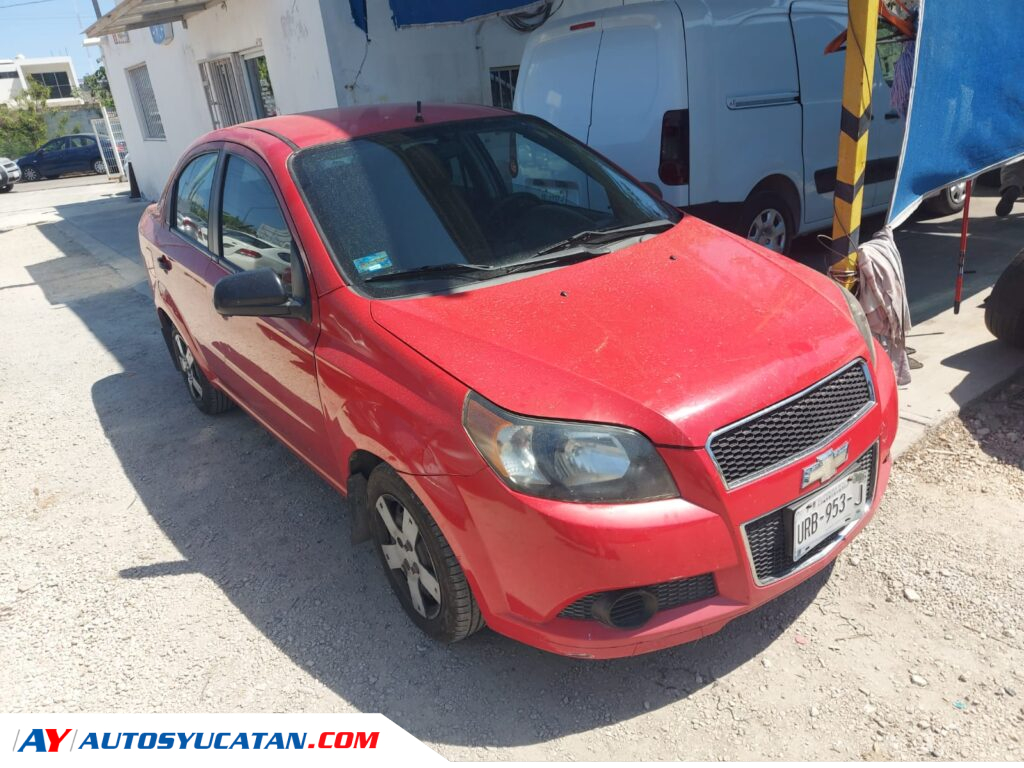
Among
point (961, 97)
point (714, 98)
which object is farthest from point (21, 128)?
point (961, 97)

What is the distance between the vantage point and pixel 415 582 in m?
2.59

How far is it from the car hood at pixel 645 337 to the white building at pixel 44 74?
59.0m

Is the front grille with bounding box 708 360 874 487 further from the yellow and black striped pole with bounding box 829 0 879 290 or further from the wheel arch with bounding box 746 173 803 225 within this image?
the wheel arch with bounding box 746 173 803 225

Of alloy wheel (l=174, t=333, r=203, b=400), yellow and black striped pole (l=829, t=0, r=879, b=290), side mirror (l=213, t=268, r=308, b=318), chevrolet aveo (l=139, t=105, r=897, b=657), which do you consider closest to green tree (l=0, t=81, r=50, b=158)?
alloy wheel (l=174, t=333, r=203, b=400)

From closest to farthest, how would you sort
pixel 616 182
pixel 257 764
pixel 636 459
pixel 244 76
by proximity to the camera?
1. pixel 636 459
2. pixel 257 764
3. pixel 616 182
4. pixel 244 76

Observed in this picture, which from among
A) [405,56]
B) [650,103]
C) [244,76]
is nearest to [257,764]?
[650,103]

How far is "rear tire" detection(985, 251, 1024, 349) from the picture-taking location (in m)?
3.98

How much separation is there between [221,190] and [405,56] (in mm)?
5154

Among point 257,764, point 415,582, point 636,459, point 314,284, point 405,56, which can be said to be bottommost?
point 257,764

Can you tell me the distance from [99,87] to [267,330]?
155 ft

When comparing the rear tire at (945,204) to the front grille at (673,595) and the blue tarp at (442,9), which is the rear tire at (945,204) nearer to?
the blue tarp at (442,9)

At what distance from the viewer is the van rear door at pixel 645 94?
15.8 feet

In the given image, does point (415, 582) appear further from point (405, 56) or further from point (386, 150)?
point (405, 56)

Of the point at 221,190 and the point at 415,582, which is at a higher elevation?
the point at 221,190
